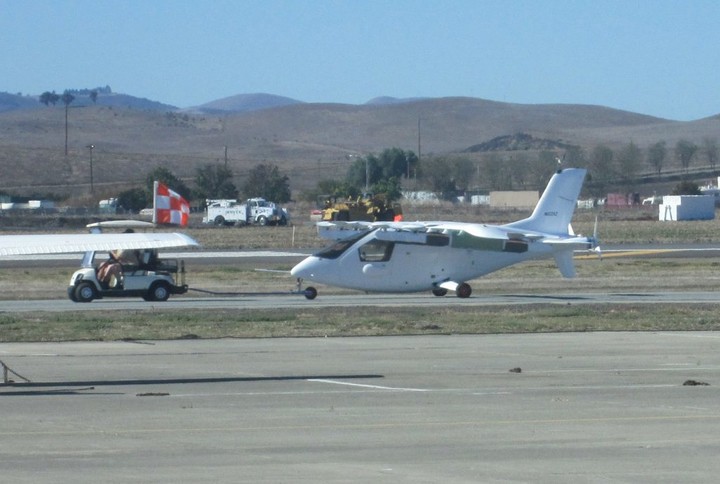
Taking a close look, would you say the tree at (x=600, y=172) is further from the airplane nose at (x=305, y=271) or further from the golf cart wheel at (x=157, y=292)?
the golf cart wheel at (x=157, y=292)

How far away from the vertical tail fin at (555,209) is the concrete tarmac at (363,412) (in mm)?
11071

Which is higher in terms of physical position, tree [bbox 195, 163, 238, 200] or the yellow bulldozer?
tree [bbox 195, 163, 238, 200]

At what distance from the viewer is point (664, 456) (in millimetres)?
10898

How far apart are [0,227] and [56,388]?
189 ft

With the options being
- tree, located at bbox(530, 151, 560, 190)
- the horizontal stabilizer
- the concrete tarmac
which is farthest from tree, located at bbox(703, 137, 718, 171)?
the concrete tarmac

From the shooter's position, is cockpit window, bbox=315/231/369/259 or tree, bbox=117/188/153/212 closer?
cockpit window, bbox=315/231/369/259

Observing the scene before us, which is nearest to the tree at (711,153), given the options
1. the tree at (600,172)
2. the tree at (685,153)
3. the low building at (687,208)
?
the tree at (685,153)

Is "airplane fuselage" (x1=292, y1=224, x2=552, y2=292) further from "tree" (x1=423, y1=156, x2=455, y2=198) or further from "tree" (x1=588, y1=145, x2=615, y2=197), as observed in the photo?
"tree" (x1=588, y1=145, x2=615, y2=197)

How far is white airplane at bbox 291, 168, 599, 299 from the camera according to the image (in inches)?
1176

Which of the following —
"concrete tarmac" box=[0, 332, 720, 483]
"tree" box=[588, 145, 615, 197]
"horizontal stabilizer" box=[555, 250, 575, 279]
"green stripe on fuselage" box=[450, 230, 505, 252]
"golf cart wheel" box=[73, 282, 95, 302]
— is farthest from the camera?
"tree" box=[588, 145, 615, 197]

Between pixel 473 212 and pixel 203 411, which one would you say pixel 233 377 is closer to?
pixel 203 411

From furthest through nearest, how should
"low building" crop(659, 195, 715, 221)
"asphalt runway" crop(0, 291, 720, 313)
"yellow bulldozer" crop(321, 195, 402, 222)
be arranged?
"low building" crop(659, 195, 715, 221) < "yellow bulldozer" crop(321, 195, 402, 222) < "asphalt runway" crop(0, 291, 720, 313)

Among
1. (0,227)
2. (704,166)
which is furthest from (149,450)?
(704,166)

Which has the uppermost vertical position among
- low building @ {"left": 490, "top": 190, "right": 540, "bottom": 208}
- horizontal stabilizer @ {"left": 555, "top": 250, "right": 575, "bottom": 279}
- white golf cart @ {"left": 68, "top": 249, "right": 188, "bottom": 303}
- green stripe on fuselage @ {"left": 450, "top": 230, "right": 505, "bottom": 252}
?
low building @ {"left": 490, "top": 190, "right": 540, "bottom": 208}
